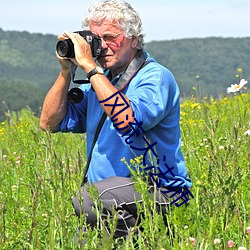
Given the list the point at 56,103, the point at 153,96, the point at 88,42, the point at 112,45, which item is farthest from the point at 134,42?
the point at 56,103

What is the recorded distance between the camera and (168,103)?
138 inches

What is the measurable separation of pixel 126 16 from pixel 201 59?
19744 centimetres

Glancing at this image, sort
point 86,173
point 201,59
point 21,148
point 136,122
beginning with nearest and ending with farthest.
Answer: point 136,122, point 86,173, point 21,148, point 201,59

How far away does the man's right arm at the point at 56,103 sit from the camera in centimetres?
388

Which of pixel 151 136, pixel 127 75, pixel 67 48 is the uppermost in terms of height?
pixel 67 48

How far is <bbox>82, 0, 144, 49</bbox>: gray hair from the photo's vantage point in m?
3.58

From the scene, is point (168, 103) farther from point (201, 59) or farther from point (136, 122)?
point (201, 59)

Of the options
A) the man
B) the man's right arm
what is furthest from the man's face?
the man's right arm

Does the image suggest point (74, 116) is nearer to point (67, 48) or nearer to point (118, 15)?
point (67, 48)

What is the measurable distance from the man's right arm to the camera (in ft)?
0.93

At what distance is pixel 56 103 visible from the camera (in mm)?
3928

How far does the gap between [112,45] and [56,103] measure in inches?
21.7

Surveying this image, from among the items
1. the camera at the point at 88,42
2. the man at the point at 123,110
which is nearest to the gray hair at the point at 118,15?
the man at the point at 123,110

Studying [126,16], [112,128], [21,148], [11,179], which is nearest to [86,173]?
[112,128]
